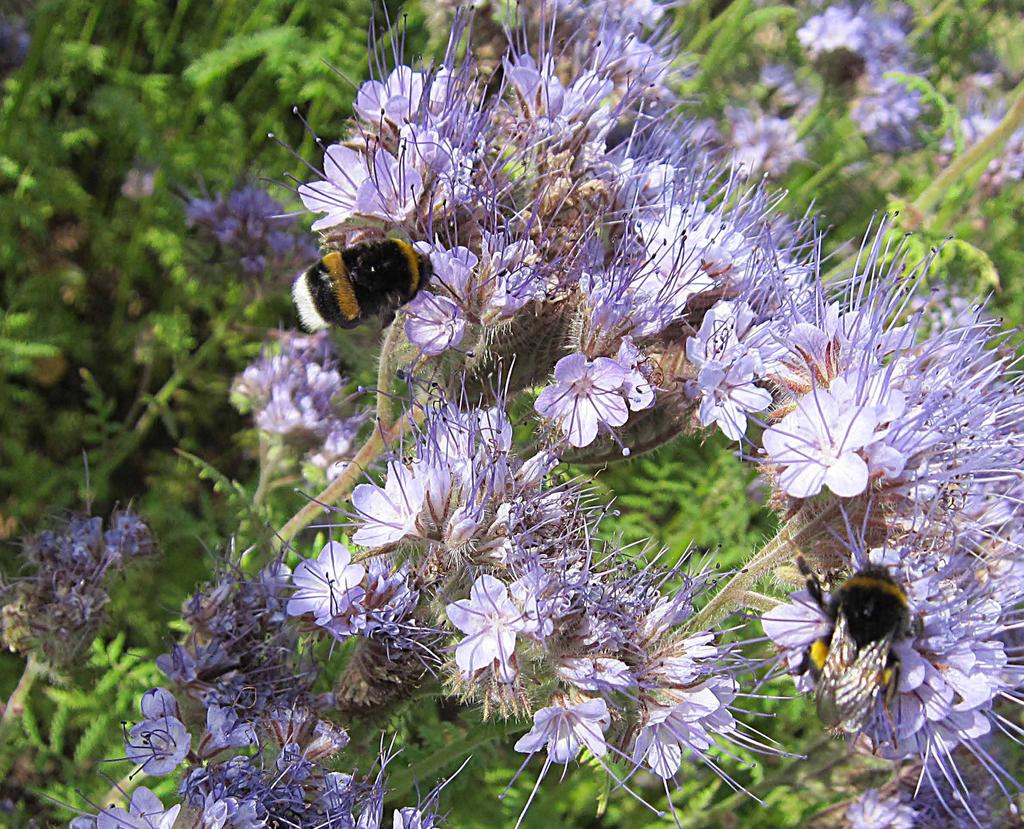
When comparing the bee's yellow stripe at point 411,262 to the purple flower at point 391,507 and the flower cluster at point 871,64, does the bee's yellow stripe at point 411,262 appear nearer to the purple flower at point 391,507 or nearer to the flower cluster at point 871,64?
the purple flower at point 391,507

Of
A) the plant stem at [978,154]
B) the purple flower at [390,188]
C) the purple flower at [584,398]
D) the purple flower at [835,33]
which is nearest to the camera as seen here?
the purple flower at [584,398]

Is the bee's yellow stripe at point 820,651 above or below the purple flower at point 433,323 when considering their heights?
below

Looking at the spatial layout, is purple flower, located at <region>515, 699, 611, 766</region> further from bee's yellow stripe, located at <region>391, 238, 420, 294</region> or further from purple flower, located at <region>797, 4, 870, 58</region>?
purple flower, located at <region>797, 4, 870, 58</region>

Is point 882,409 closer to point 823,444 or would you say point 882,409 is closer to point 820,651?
point 823,444

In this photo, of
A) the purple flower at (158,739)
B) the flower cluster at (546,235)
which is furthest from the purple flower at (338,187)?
the purple flower at (158,739)

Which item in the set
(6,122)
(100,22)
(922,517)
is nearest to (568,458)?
(922,517)

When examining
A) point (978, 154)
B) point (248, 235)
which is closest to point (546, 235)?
point (248, 235)

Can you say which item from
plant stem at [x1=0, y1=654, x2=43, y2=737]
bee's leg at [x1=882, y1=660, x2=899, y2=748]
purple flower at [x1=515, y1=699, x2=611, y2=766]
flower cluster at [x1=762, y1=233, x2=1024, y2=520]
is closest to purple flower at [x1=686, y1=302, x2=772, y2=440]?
flower cluster at [x1=762, y1=233, x2=1024, y2=520]
